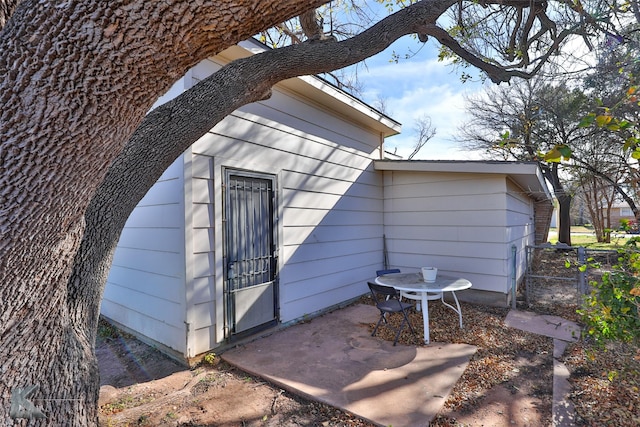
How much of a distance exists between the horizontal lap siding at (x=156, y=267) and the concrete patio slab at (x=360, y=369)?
88cm

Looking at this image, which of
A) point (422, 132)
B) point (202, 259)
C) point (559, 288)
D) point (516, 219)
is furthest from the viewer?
point (422, 132)

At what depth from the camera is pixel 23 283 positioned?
122 cm

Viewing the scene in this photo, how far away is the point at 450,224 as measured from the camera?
5.95 m

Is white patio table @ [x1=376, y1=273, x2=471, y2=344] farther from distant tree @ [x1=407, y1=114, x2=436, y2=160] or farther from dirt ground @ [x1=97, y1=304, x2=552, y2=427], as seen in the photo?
distant tree @ [x1=407, y1=114, x2=436, y2=160]

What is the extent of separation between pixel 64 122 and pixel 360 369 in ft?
10.8

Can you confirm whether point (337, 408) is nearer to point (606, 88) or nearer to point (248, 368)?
point (248, 368)

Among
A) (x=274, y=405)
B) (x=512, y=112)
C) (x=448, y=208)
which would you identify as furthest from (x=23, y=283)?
A: (x=512, y=112)

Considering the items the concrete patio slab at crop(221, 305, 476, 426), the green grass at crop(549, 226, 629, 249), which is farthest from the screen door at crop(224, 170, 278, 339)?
the green grass at crop(549, 226, 629, 249)

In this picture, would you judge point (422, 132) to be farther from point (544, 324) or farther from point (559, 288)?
point (544, 324)

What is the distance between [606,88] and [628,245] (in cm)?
733

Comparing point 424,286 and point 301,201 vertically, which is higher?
point 301,201

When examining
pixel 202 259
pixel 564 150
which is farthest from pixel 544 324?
pixel 202 259

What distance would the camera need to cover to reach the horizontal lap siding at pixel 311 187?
4211mm

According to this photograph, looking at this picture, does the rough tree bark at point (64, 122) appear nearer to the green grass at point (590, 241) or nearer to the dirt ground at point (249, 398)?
the dirt ground at point (249, 398)
